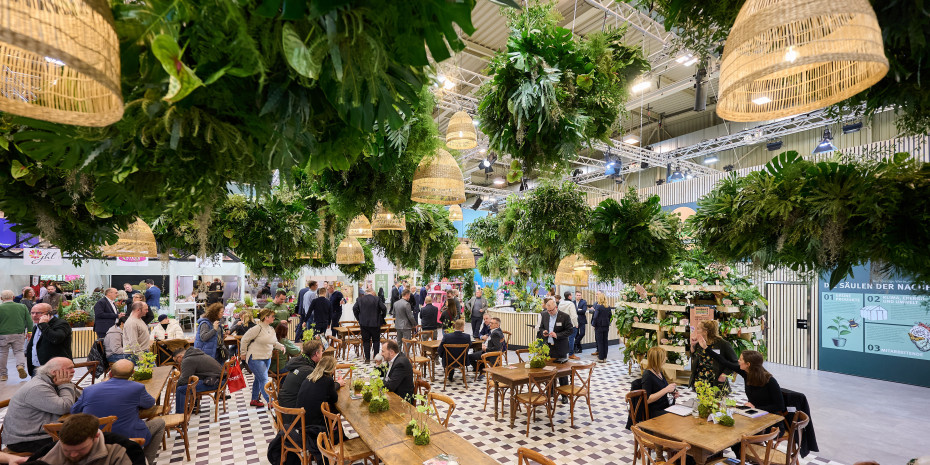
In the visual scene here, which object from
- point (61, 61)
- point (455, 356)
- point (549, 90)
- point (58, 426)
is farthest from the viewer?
point (455, 356)

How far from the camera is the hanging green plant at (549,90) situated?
2258 millimetres

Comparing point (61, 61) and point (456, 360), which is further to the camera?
point (456, 360)

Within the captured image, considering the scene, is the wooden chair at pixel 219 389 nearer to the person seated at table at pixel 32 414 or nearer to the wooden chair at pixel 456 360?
the person seated at table at pixel 32 414

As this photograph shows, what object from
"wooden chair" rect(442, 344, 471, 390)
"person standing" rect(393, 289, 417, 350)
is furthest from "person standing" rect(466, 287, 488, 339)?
"wooden chair" rect(442, 344, 471, 390)

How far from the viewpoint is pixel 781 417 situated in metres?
4.33

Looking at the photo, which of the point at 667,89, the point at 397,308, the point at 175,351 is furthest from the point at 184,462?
the point at 667,89

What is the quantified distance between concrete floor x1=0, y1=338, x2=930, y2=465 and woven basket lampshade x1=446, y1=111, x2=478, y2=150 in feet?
17.9

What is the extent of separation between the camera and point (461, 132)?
4598mm

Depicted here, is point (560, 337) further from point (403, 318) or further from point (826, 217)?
point (826, 217)

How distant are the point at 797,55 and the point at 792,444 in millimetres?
4406

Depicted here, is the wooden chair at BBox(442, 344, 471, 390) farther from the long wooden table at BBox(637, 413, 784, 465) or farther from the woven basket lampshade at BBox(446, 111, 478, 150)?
the woven basket lampshade at BBox(446, 111, 478, 150)

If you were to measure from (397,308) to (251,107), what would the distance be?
28.8 feet

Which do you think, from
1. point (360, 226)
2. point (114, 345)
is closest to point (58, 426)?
point (360, 226)

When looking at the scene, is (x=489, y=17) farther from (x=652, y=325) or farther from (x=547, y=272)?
(x=652, y=325)
